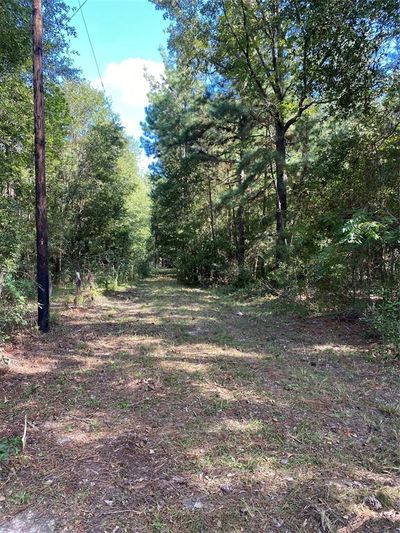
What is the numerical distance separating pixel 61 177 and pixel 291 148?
9731 millimetres

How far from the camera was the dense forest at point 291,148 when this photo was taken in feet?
20.2

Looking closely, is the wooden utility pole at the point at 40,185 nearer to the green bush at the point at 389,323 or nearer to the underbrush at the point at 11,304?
the underbrush at the point at 11,304

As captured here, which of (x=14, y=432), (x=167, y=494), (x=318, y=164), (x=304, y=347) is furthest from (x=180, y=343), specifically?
(x=318, y=164)

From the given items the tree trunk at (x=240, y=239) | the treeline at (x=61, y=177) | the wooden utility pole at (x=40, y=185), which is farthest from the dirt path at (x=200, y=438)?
the tree trunk at (x=240, y=239)

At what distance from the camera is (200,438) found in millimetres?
2795

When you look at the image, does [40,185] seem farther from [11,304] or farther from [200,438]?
[200,438]

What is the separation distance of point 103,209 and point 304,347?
13721 mm

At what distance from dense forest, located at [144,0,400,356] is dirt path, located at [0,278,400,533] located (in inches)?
76.0

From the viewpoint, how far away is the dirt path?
6.64ft

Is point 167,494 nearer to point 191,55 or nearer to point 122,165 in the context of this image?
point 191,55

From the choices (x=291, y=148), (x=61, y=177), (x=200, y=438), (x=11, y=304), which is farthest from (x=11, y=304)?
(x=61, y=177)

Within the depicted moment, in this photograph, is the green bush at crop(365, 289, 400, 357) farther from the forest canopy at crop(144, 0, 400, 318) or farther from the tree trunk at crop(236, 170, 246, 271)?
the tree trunk at crop(236, 170, 246, 271)

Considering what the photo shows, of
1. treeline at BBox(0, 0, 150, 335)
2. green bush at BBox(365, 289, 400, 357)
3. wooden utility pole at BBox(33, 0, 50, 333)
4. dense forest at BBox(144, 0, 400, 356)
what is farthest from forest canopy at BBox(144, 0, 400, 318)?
wooden utility pole at BBox(33, 0, 50, 333)

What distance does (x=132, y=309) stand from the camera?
29.9ft
